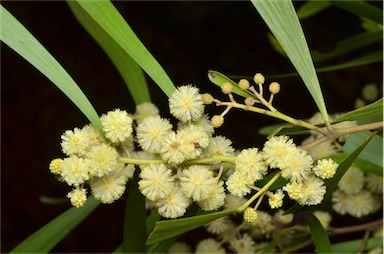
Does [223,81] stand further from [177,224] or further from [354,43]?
[354,43]

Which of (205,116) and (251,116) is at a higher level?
(251,116)

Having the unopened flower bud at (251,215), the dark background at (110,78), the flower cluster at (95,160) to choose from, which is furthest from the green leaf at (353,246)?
the dark background at (110,78)

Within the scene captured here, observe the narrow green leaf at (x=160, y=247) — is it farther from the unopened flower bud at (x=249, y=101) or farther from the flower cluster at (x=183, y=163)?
the unopened flower bud at (x=249, y=101)

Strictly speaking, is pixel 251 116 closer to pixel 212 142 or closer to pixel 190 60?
pixel 190 60

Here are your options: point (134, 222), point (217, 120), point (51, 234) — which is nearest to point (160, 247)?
point (134, 222)

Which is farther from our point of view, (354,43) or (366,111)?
(354,43)

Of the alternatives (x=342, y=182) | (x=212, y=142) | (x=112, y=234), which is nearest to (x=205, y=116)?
(x=212, y=142)

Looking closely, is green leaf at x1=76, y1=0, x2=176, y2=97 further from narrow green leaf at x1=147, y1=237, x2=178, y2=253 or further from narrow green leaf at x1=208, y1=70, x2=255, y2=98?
narrow green leaf at x1=147, y1=237, x2=178, y2=253
